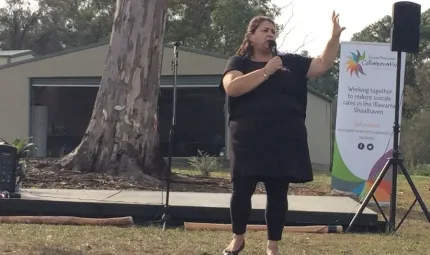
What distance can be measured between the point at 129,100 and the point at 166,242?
4900mm

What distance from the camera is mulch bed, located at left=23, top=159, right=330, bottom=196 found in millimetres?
8320

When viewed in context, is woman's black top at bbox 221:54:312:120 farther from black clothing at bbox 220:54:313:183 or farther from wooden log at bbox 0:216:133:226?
wooden log at bbox 0:216:133:226

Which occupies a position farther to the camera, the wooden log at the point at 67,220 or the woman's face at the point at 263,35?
the wooden log at the point at 67,220

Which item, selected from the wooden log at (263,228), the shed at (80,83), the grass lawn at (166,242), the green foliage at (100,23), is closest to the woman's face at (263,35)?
the grass lawn at (166,242)

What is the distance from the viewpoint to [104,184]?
8.55 meters

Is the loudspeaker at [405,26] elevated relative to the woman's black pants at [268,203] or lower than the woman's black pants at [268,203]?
elevated

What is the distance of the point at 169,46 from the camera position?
1941cm

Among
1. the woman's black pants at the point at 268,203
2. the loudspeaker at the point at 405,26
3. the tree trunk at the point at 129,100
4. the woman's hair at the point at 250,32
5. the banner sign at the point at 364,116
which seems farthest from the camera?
the tree trunk at the point at 129,100

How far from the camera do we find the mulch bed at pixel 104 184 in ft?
27.3

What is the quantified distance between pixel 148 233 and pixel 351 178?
3.83 meters

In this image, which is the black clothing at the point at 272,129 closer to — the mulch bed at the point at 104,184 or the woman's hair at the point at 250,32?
the woman's hair at the point at 250,32

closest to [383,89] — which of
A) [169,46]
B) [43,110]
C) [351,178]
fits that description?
[351,178]

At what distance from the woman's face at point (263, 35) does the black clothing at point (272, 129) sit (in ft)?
0.39

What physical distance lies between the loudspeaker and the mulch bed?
324 centimetres
